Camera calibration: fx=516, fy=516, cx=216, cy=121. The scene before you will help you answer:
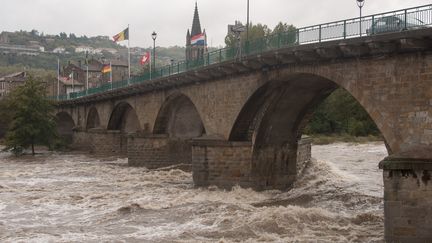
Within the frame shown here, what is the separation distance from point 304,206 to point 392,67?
7123mm

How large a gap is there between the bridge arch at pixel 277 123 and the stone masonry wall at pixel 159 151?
1118 centimetres

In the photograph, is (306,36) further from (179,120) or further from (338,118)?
(338,118)

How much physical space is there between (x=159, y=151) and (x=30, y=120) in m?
20.0

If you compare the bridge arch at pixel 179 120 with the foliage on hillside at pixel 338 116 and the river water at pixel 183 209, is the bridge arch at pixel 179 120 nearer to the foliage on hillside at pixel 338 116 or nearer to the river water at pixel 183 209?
the river water at pixel 183 209

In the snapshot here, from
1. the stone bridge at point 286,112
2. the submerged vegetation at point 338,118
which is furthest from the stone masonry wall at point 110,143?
the submerged vegetation at point 338,118

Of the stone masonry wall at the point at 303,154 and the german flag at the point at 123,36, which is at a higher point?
the german flag at the point at 123,36

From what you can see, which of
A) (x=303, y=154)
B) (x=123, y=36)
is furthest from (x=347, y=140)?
(x=303, y=154)

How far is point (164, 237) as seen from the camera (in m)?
15.8

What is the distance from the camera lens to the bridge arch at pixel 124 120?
49.2 meters

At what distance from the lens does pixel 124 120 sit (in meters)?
50.4

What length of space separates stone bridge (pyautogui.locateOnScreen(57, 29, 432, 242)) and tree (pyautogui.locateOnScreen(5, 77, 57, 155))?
25.6ft

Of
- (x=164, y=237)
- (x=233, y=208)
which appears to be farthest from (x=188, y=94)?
(x=164, y=237)

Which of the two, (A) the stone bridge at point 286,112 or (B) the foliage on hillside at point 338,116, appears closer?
(A) the stone bridge at point 286,112

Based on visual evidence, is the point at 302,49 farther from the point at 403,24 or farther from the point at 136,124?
the point at 136,124
